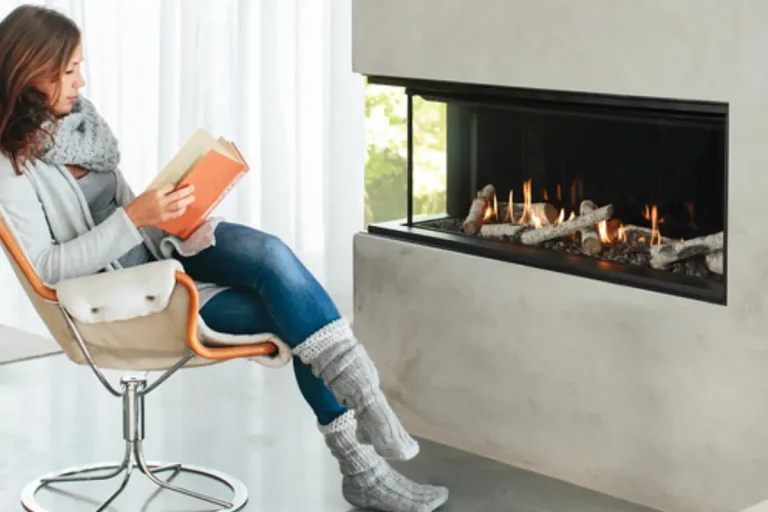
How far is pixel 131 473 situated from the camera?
316 centimetres

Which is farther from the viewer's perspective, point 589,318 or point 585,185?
point 585,185

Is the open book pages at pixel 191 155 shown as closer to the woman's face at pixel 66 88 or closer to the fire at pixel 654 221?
the woman's face at pixel 66 88

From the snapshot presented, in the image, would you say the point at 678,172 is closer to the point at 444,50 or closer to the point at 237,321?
the point at 444,50

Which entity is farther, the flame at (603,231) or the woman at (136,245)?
the flame at (603,231)

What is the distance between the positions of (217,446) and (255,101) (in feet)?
6.25

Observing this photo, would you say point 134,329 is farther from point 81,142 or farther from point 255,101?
point 255,101

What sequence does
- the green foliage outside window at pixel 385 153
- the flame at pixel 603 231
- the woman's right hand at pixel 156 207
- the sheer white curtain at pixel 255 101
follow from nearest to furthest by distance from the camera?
the woman's right hand at pixel 156 207 < the flame at pixel 603 231 < the sheer white curtain at pixel 255 101 < the green foliage outside window at pixel 385 153

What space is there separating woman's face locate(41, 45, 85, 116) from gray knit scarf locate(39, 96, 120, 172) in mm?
34

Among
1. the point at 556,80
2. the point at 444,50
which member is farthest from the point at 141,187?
the point at 556,80

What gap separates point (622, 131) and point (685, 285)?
46 cm

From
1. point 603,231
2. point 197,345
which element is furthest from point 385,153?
point 197,345

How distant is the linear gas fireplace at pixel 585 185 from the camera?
298cm

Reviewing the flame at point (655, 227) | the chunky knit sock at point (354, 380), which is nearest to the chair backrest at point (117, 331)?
the chunky knit sock at point (354, 380)

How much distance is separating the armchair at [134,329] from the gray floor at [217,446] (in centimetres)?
13
